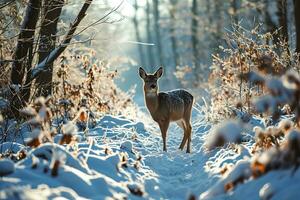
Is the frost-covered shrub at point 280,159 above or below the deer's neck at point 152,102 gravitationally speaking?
above

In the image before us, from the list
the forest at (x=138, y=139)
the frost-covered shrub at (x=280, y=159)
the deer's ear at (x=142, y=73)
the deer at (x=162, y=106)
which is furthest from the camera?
the deer's ear at (x=142, y=73)

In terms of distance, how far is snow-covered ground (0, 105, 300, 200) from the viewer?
13.8 feet

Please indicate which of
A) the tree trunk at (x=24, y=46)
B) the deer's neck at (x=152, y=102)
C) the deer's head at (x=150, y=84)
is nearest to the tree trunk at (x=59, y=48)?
the tree trunk at (x=24, y=46)

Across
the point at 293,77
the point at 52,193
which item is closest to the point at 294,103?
the point at 293,77

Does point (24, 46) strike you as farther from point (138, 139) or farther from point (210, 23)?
point (210, 23)

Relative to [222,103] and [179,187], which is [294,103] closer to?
[179,187]

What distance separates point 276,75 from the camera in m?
3.95

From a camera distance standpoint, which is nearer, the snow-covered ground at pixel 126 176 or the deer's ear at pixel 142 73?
the snow-covered ground at pixel 126 176

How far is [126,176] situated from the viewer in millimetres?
6102

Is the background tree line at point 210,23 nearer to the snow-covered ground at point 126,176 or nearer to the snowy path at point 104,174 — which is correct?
the snowy path at point 104,174

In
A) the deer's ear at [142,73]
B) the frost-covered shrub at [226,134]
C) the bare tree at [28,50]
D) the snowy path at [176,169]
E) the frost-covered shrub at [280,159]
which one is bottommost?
the snowy path at [176,169]

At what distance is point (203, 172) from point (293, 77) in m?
3.69

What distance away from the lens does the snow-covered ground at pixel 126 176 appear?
13.8 ft

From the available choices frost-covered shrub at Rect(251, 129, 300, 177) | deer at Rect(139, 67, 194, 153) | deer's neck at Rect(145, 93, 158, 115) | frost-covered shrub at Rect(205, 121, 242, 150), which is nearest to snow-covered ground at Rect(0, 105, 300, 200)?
frost-covered shrub at Rect(251, 129, 300, 177)
